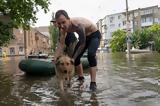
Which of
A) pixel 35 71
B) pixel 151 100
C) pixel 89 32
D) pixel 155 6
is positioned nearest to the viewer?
pixel 151 100

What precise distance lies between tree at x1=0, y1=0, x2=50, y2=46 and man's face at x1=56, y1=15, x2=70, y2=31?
50.2 feet

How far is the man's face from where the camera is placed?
724 cm

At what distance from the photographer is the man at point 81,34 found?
735cm

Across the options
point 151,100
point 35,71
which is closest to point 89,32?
point 151,100

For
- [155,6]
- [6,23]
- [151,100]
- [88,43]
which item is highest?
[155,6]

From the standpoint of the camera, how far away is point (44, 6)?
79.0 ft

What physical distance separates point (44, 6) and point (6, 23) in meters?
2.69

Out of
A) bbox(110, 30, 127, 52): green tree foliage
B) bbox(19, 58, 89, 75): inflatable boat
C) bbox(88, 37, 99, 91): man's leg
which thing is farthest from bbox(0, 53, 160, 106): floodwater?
bbox(110, 30, 127, 52): green tree foliage

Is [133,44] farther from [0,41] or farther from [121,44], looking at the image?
[0,41]

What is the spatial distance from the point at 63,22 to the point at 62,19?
9 cm

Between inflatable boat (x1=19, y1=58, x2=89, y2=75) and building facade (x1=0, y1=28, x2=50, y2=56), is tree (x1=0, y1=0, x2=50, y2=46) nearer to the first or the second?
inflatable boat (x1=19, y1=58, x2=89, y2=75)

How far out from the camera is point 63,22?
734 centimetres

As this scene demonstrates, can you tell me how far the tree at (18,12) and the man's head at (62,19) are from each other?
15.3 m

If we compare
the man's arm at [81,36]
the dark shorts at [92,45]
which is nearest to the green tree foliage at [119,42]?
the dark shorts at [92,45]
